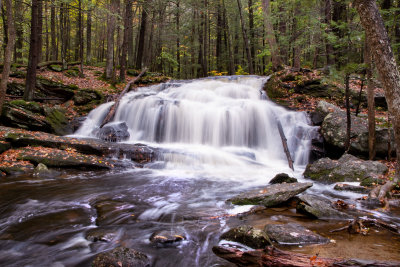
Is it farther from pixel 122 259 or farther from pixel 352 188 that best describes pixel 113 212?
pixel 352 188

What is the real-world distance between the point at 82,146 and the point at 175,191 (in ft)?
14.5

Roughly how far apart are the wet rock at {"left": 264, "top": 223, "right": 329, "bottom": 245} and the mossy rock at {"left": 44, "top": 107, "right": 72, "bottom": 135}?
10948 mm

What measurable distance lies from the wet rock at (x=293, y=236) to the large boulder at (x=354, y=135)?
646 cm

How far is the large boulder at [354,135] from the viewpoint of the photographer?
8234 mm

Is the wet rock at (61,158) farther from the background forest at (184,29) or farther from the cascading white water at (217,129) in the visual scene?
the background forest at (184,29)

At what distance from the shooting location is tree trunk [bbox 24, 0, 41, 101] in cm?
1077

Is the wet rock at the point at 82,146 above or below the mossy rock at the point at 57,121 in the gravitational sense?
below

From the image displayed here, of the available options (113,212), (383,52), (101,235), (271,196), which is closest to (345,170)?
(271,196)

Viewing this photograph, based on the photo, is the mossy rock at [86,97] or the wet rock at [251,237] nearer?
the wet rock at [251,237]

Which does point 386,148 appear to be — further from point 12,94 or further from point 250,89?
point 12,94

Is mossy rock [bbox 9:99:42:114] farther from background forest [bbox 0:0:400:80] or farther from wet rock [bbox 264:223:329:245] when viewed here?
wet rock [bbox 264:223:329:245]

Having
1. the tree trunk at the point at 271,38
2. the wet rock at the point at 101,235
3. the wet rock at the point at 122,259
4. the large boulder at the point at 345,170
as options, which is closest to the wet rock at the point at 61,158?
the wet rock at the point at 101,235

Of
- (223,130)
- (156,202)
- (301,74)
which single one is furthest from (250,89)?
(156,202)

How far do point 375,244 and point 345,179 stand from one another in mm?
4144
